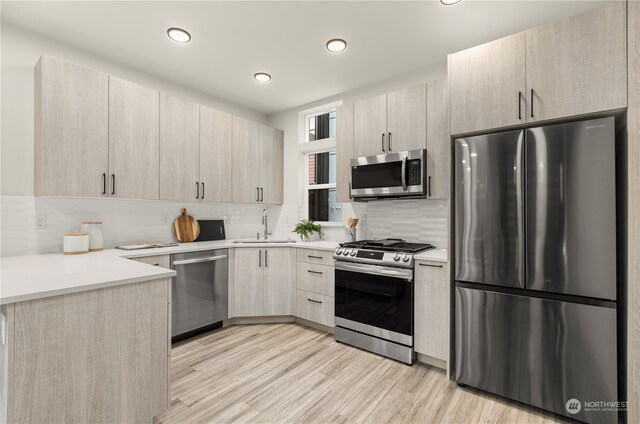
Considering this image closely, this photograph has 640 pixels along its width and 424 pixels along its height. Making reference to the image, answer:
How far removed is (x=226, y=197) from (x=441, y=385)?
9.24ft

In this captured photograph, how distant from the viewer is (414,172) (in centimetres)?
273

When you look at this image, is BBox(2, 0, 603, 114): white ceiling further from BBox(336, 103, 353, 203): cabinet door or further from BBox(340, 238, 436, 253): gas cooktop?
BBox(340, 238, 436, 253): gas cooktop

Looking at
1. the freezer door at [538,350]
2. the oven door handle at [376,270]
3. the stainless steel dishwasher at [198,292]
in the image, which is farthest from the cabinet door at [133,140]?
the freezer door at [538,350]

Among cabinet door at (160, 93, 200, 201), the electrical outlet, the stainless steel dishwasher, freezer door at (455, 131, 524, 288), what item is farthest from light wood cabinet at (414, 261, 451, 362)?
the electrical outlet

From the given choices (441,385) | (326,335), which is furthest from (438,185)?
(326,335)

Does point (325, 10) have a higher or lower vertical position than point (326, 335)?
higher

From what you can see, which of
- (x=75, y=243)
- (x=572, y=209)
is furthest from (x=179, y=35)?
(x=572, y=209)

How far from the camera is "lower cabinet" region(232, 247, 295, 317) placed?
10.9ft

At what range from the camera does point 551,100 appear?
1.87m

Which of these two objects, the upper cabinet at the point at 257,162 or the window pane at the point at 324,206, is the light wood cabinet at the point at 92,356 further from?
the window pane at the point at 324,206

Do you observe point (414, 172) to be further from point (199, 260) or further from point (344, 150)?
point (199, 260)

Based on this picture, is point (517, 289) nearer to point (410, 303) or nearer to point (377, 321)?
point (410, 303)

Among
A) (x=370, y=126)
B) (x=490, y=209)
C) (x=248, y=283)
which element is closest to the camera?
(x=490, y=209)

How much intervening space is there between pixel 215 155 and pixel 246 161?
431 mm
